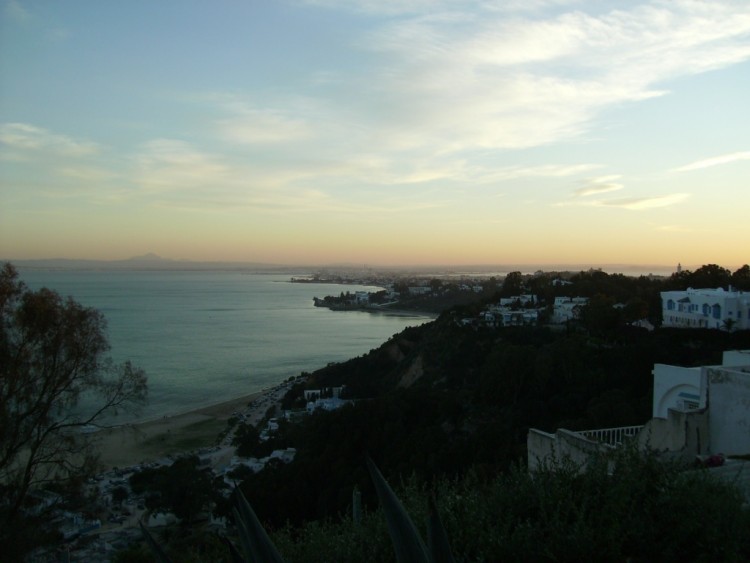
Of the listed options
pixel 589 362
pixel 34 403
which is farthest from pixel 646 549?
pixel 589 362

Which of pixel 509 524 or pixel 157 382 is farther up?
pixel 509 524

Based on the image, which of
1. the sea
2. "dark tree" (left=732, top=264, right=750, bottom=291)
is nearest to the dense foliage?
the sea

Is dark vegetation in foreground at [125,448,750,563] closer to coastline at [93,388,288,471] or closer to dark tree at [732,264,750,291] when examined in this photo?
coastline at [93,388,288,471]

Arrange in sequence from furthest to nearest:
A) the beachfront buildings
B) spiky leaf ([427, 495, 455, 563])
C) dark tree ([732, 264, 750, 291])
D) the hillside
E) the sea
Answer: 1. the sea
2. dark tree ([732, 264, 750, 291])
3. the beachfront buildings
4. the hillside
5. spiky leaf ([427, 495, 455, 563])

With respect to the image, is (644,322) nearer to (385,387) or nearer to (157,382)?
(385,387)

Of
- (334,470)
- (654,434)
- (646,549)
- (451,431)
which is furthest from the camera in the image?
(451,431)

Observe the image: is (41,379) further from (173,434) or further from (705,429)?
(173,434)
